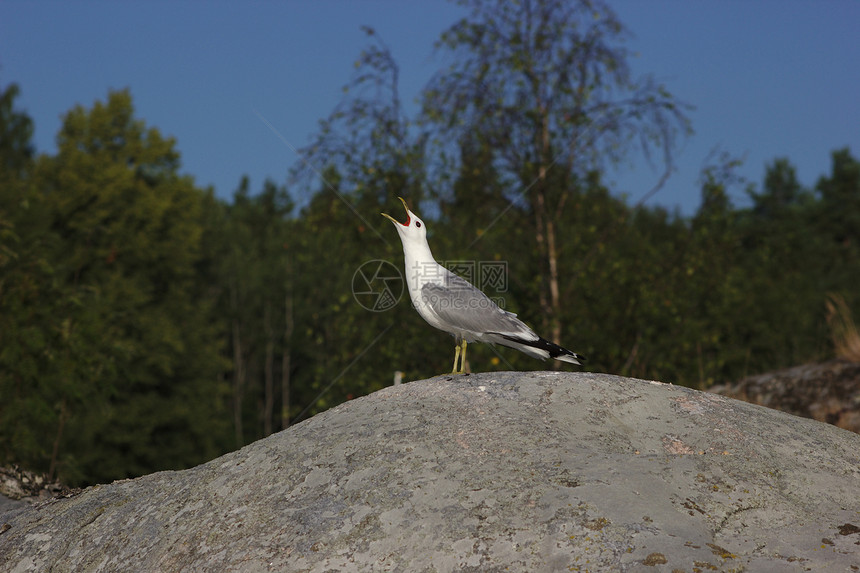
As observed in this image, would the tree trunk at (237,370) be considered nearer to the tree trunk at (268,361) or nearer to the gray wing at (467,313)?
the tree trunk at (268,361)

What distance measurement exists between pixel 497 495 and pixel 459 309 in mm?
2267

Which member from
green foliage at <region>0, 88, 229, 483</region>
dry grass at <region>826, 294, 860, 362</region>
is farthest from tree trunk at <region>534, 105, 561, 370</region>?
green foliage at <region>0, 88, 229, 483</region>

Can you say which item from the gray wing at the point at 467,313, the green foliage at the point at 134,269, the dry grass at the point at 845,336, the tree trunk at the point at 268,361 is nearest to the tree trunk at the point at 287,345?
the tree trunk at the point at 268,361

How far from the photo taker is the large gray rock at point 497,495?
3.71m

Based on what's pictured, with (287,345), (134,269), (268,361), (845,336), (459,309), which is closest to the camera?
(459,309)

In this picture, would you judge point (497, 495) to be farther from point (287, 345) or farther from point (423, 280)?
point (287, 345)

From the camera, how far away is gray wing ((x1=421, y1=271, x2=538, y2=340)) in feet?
19.9

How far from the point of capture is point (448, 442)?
15.3 ft

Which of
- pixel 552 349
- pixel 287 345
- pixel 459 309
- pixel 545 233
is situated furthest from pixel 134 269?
pixel 552 349

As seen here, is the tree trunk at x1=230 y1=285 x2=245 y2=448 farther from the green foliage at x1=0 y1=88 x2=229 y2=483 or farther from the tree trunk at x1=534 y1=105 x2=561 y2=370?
the tree trunk at x1=534 y1=105 x2=561 y2=370

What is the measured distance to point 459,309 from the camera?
6.07 meters

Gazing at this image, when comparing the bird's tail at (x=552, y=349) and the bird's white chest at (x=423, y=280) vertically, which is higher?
the bird's white chest at (x=423, y=280)

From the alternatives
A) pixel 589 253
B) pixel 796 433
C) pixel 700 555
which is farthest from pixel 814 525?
pixel 589 253

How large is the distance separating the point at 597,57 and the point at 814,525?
1085 centimetres
